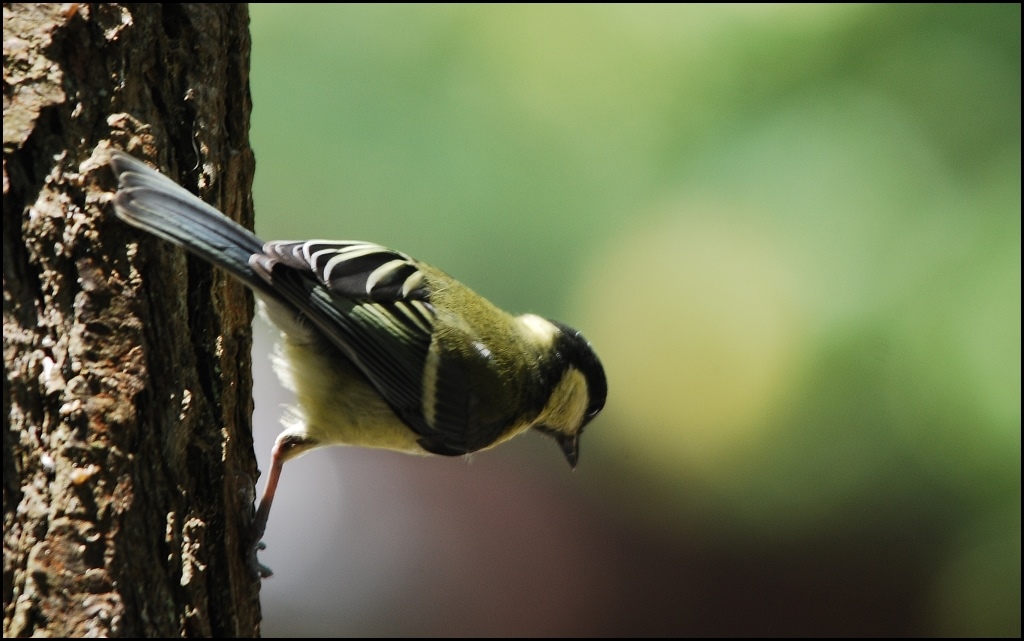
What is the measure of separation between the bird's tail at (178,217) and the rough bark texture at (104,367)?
39mm

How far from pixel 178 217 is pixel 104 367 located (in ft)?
0.81

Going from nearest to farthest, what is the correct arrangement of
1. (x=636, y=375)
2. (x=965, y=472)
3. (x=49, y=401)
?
(x=49, y=401) < (x=965, y=472) < (x=636, y=375)

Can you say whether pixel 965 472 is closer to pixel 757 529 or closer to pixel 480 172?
pixel 757 529

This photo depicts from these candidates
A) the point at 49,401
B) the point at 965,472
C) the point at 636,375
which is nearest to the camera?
the point at 49,401

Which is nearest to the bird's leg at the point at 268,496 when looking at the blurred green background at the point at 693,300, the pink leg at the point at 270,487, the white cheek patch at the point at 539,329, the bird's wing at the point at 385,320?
the pink leg at the point at 270,487

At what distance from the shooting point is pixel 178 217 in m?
1.47

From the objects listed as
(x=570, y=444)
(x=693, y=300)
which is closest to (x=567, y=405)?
(x=570, y=444)

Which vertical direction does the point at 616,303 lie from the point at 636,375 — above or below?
above

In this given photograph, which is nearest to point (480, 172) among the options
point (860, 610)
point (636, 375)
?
point (636, 375)

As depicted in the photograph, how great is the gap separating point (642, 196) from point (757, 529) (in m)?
1.61

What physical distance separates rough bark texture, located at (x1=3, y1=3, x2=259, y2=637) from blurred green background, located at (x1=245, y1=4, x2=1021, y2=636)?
2712mm

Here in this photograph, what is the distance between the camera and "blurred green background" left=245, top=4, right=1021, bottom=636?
4.30 meters

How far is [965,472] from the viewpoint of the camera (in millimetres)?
4289

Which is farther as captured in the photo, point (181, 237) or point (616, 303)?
point (616, 303)
